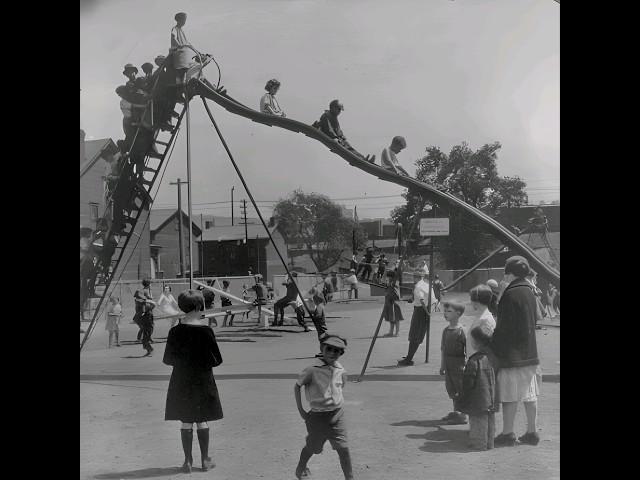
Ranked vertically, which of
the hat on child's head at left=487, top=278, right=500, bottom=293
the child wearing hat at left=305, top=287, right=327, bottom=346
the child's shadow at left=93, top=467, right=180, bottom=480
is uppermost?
the hat on child's head at left=487, top=278, right=500, bottom=293

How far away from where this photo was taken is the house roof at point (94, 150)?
4504 millimetres

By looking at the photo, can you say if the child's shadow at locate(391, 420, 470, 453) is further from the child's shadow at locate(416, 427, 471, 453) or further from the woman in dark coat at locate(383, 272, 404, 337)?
the woman in dark coat at locate(383, 272, 404, 337)

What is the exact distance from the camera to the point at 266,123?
4258 mm

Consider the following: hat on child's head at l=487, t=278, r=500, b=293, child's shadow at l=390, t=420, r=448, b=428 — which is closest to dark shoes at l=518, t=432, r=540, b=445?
child's shadow at l=390, t=420, r=448, b=428

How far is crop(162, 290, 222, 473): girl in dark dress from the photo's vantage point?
379 cm

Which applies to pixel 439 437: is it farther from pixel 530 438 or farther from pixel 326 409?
pixel 326 409

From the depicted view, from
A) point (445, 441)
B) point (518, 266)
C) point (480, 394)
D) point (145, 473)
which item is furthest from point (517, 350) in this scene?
point (145, 473)

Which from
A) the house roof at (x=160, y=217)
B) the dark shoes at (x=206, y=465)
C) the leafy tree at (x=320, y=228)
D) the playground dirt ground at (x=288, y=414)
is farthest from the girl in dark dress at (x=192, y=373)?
the house roof at (x=160, y=217)

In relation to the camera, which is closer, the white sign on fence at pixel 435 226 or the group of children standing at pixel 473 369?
the group of children standing at pixel 473 369

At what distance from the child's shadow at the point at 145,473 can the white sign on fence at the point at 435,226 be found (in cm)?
216

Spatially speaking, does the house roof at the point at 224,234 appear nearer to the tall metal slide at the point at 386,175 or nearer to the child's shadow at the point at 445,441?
the tall metal slide at the point at 386,175

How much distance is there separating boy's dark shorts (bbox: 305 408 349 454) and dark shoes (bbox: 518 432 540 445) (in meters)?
1.14

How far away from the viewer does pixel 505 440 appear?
3932 mm
